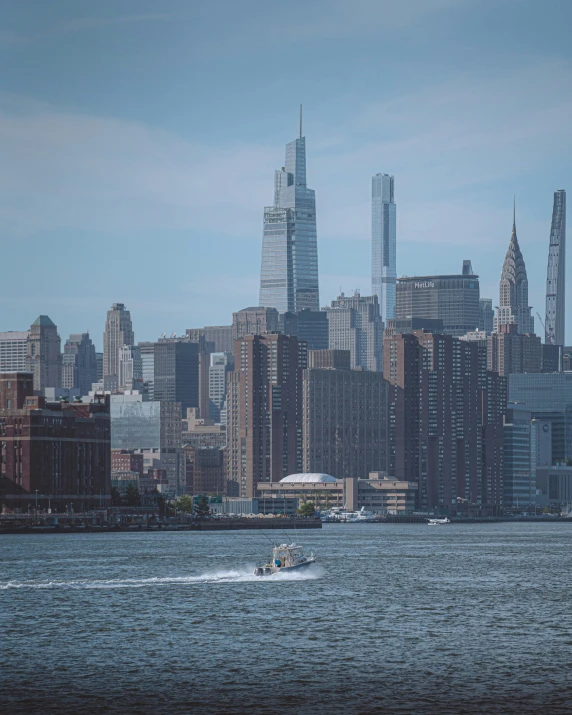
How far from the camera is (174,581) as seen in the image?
Result: 486 ft

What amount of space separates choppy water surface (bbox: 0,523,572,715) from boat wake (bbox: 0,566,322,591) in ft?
0.76

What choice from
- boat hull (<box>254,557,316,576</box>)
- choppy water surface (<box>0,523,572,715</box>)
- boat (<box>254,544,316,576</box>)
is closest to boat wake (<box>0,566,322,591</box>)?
choppy water surface (<box>0,523,572,715</box>)

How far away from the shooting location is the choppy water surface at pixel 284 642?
3228 inches

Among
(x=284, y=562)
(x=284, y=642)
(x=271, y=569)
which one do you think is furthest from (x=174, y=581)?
(x=284, y=642)

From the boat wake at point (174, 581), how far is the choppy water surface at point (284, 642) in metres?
0.23

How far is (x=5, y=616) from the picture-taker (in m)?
117

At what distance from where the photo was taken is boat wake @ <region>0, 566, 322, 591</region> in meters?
142

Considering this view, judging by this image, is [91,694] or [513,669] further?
[513,669]

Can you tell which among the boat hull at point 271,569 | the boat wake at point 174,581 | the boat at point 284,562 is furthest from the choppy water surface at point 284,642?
the boat at point 284,562

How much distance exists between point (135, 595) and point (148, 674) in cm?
4483

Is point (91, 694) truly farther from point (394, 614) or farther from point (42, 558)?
point (42, 558)

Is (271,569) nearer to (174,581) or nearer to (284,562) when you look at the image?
(284,562)

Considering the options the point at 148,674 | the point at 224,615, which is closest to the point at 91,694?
the point at 148,674

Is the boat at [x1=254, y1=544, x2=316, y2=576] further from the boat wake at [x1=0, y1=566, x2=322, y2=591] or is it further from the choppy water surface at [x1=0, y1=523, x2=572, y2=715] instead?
the choppy water surface at [x1=0, y1=523, x2=572, y2=715]
